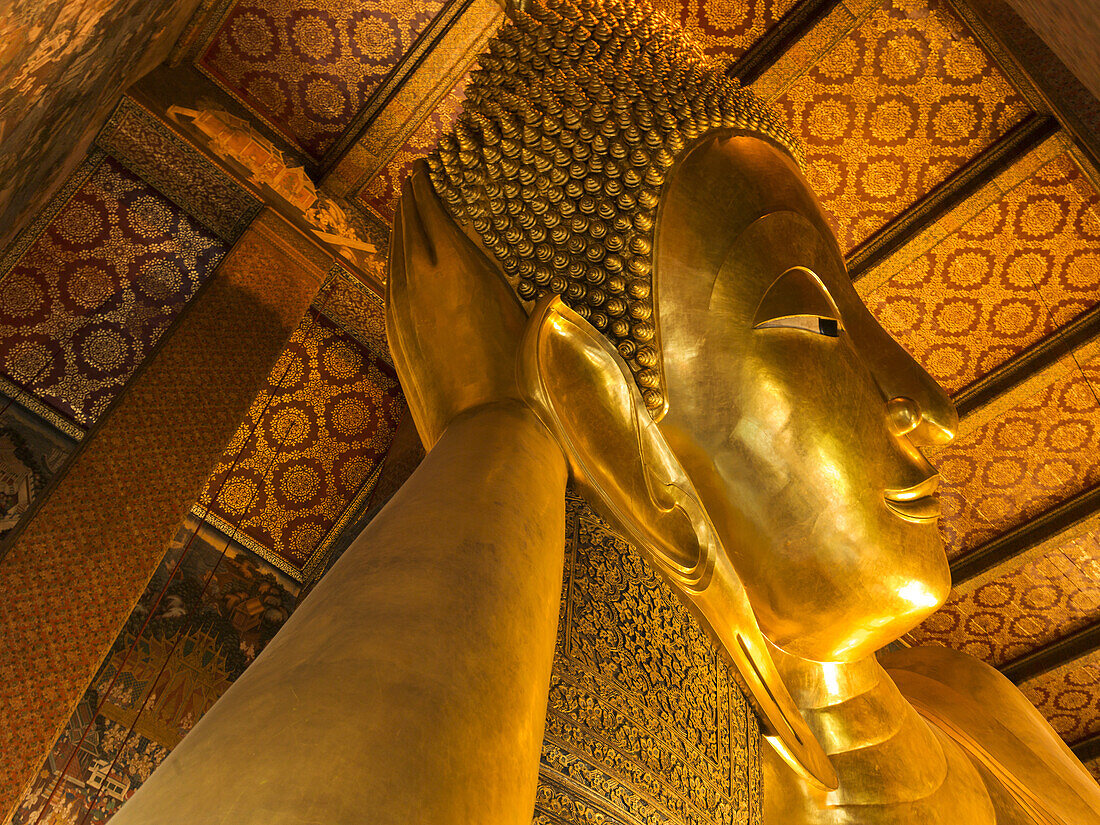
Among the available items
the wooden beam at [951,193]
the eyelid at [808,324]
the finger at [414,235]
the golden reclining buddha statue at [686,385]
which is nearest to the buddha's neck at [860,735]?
the golden reclining buddha statue at [686,385]

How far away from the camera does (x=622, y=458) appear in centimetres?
122

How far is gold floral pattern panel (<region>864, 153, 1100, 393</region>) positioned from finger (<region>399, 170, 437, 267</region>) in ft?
8.35

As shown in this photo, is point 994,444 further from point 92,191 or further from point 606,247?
point 92,191

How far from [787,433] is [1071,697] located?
4.18 m

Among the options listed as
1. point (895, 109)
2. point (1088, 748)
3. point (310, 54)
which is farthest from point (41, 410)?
point (1088, 748)

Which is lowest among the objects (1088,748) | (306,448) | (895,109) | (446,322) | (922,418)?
(306,448)

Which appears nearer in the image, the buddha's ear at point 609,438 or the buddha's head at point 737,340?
the buddha's ear at point 609,438

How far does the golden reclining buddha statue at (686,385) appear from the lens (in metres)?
1.20

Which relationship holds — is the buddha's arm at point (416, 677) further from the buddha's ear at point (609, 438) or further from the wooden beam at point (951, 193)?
the wooden beam at point (951, 193)

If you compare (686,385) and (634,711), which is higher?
(686,385)

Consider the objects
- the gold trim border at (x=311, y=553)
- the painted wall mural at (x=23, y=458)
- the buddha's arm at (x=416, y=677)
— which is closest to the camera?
the buddha's arm at (x=416, y=677)

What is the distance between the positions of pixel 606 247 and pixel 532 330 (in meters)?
0.25

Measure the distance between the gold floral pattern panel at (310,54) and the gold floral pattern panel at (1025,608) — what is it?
3679mm

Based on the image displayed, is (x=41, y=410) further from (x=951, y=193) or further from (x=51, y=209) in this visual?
(x=951, y=193)
